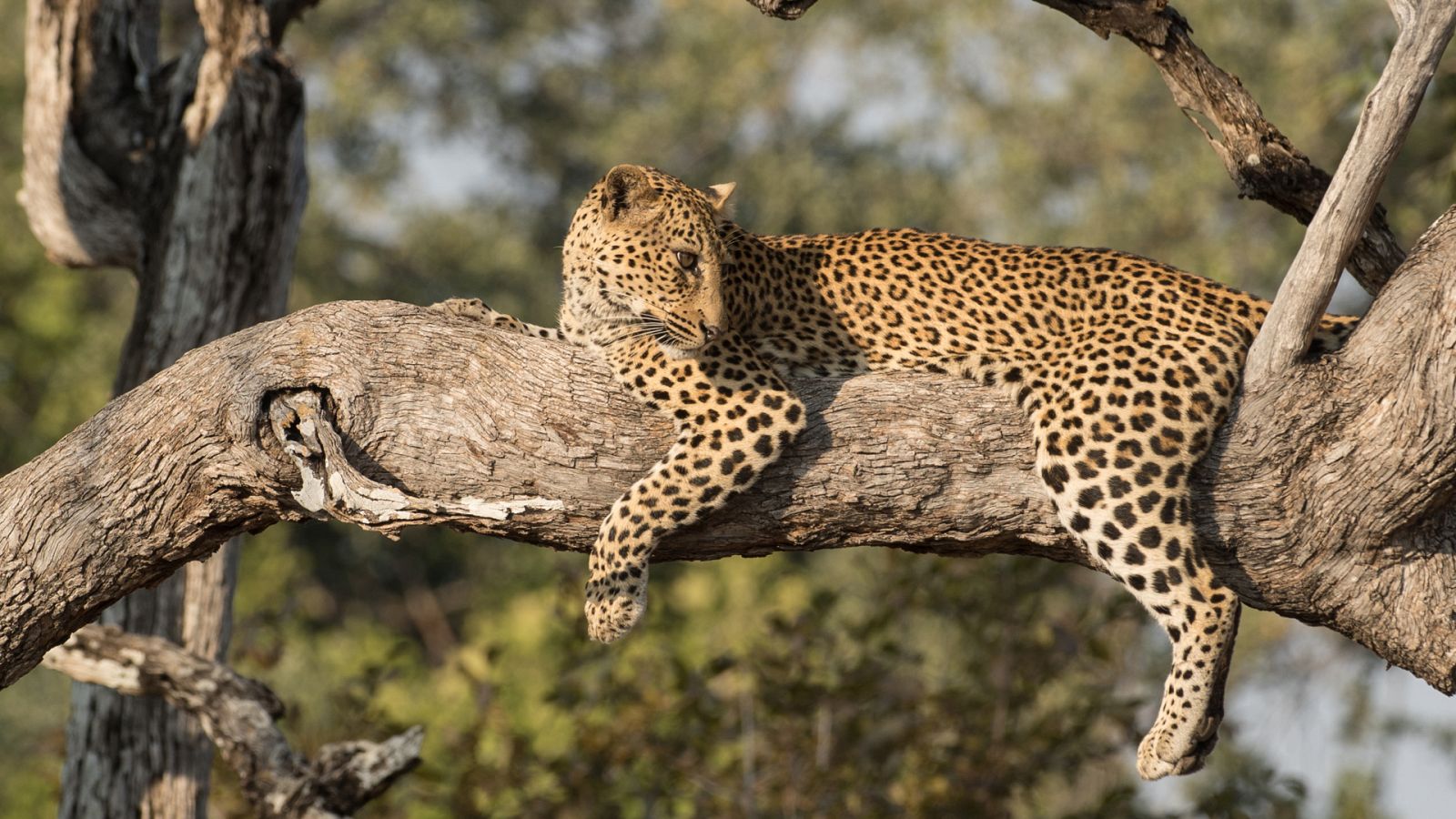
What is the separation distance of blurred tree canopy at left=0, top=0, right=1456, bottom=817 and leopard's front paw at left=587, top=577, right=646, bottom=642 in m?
3.43

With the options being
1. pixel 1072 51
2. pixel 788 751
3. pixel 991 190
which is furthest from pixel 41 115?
pixel 1072 51

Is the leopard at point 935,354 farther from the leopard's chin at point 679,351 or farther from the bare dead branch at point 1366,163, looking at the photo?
the bare dead branch at point 1366,163

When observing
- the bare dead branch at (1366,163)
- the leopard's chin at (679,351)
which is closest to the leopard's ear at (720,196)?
the leopard's chin at (679,351)

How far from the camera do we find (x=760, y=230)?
27.8 meters

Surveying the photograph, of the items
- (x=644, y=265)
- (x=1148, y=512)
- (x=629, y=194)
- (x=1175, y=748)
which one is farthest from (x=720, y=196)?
(x=1175, y=748)

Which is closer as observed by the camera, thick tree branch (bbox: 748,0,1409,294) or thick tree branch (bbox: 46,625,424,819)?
thick tree branch (bbox: 748,0,1409,294)

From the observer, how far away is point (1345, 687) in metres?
19.8

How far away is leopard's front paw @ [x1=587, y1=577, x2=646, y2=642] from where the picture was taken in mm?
6250

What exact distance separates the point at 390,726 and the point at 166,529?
138 inches

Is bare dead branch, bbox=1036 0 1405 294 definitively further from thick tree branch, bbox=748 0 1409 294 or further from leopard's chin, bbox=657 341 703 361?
leopard's chin, bbox=657 341 703 361

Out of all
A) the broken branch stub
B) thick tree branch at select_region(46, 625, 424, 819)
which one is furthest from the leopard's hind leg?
thick tree branch at select_region(46, 625, 424, 819)

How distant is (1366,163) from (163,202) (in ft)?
20.1

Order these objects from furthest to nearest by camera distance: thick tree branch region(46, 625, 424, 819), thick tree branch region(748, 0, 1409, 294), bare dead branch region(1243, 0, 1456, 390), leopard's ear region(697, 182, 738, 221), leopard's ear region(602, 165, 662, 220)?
thick tree branch region(46, 625, 424, 819) → leopard's ear region(697, 182, 738, 221) → thick tree branch region(748, 0, 1409, 294) → leopard's ear region(602, 165, 662, 220) → bare dead branch region(1243, 0, 1456, 390)

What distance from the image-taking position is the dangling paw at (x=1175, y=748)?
6.35m
